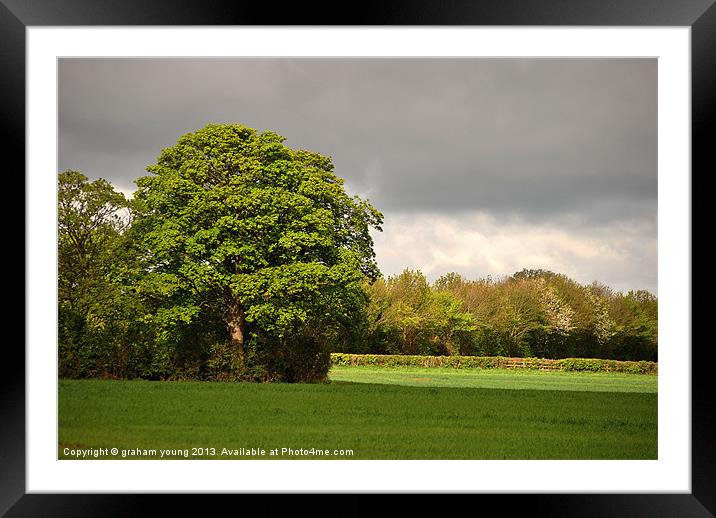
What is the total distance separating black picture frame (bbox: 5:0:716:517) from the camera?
5055 millimetres

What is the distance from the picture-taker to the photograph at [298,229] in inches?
329

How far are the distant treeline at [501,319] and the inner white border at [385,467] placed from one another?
48.7 ft

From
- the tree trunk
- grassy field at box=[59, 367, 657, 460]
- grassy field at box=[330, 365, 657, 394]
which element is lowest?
grassy field at box=[330, 365, 657, 394]

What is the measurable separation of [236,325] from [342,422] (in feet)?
15.3

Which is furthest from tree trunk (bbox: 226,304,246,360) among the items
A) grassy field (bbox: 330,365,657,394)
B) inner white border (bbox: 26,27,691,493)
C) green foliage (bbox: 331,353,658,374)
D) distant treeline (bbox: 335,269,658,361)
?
distant treeline (bbox: 335,269,658,361)

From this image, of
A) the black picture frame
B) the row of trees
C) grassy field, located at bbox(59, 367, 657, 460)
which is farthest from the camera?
the row of trees

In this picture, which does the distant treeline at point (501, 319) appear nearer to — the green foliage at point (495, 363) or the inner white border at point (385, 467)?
the green foliage at point (495, 363)

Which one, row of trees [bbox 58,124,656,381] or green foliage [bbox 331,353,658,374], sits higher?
row of trees [bbox 58,124,656,381]

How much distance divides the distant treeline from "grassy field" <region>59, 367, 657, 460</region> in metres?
8.28

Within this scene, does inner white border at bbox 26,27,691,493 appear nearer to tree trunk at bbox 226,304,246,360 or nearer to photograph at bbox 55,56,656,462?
photograph at bbox 55,56,656,462
